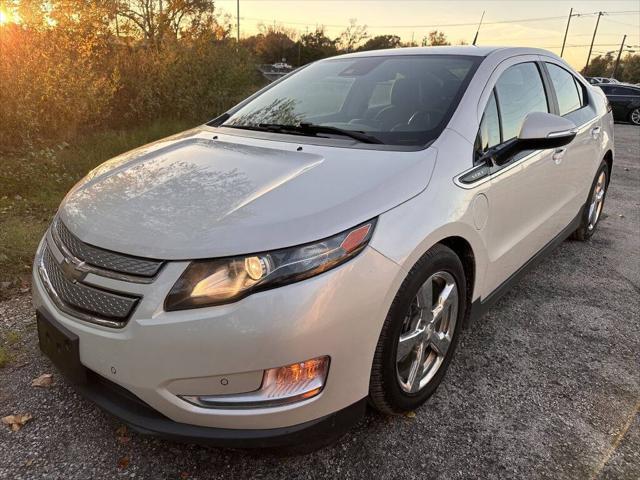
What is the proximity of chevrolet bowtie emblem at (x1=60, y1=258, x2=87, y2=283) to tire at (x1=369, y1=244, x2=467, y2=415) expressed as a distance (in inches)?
43.1

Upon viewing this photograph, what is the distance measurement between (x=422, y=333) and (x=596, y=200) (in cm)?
316

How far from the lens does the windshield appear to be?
2420mm

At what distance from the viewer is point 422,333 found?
6.91ft

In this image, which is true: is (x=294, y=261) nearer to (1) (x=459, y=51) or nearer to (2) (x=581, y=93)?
(1) (x=459, y=51)

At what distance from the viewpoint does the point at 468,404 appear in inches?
90.2

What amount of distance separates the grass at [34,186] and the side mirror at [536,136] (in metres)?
3.14

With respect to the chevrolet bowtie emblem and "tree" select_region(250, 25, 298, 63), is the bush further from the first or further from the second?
"tree" select_region(250, 25, 298, 63)

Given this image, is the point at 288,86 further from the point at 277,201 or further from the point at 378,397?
the point at 378,397

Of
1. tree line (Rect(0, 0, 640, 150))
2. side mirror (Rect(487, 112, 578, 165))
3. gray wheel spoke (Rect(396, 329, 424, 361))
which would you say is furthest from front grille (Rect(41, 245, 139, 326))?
tree line (Rect(0, 0, 640, 150))

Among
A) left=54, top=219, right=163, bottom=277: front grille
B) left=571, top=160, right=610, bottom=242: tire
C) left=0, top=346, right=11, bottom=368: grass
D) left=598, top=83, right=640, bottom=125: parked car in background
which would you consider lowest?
left=598, top=83, right=640, bottom=125: parked car in background

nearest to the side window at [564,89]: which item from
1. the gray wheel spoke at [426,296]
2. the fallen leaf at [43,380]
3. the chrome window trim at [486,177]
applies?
the chrome window trim at [486,177]

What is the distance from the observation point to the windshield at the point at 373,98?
2420mm

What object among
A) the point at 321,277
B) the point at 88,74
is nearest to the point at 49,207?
the point at 88,74

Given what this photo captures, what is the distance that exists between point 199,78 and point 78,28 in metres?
2.51
